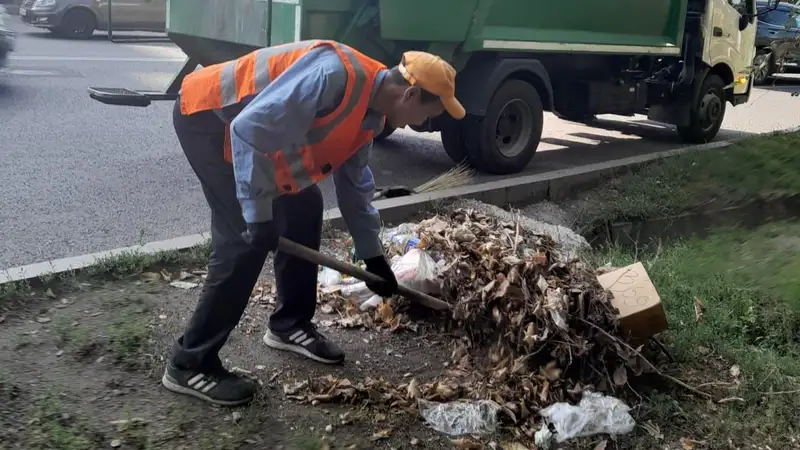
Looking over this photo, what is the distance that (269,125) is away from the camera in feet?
9.25

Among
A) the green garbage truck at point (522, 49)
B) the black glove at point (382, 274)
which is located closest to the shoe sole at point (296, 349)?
the black glove at point (382, 274)

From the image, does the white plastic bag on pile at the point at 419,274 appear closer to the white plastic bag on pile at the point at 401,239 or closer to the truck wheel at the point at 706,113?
the white plastic bag on pile at the point at 401,239

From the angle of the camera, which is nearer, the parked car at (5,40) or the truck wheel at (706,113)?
the truck wheel at (706,113)

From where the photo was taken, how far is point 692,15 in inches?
373

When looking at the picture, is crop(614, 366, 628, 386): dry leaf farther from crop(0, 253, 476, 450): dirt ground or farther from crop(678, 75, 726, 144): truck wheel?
crop(678, 75, 726, 144): truck wheel

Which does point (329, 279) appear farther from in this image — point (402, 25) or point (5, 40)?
point (5, 40)

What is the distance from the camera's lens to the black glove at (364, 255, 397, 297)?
12.1 ft

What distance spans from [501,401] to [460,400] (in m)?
0.17

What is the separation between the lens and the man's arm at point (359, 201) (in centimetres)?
347

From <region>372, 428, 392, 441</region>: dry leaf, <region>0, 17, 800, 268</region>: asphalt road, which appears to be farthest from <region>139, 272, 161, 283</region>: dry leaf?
<region>372, 428, 392, 441</region>: dry leaf

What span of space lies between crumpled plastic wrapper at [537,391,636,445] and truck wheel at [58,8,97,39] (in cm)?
1549

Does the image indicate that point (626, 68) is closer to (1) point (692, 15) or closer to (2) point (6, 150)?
(1) point (692, 15)

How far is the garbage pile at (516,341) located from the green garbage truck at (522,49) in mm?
2712

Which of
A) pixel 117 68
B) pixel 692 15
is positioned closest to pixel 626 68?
pixel 692 15
